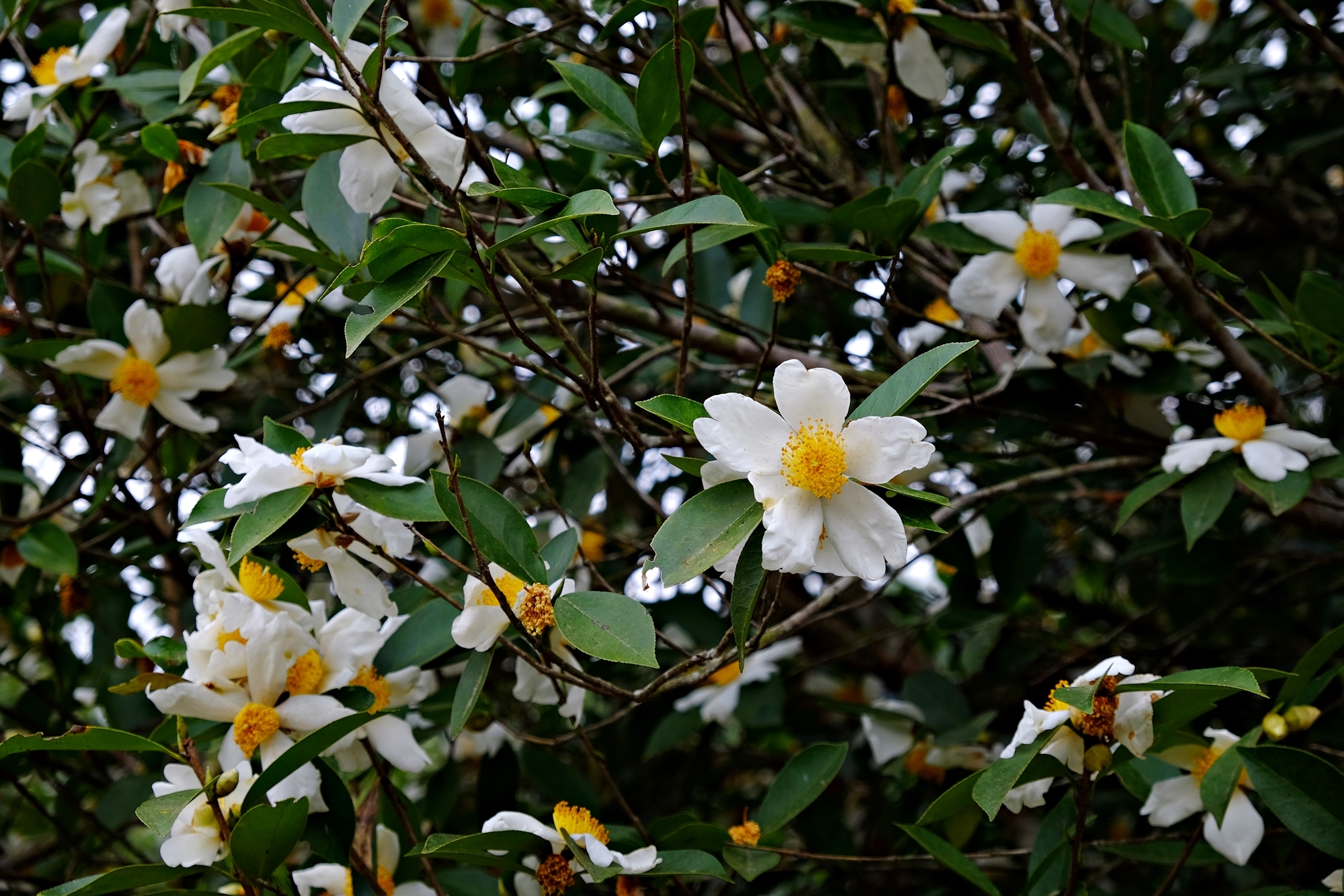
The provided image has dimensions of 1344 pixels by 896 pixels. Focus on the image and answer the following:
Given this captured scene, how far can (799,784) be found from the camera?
1.08m

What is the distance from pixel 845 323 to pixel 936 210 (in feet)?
0.82

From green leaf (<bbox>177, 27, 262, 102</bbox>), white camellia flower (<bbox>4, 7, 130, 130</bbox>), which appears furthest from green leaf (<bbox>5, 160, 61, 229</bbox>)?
green leaf (<bbox>177, 27, 262, 102</bbox>)

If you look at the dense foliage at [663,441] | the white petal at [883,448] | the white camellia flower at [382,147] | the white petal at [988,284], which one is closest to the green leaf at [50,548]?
the dense foliage at [663,441]

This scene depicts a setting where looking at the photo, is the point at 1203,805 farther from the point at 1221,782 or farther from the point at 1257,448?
the point at 1257,448

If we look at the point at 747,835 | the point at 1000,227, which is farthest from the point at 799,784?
the point at 1000,227

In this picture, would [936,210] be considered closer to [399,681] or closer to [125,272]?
[399,681]

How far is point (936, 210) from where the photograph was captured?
5.38 feet

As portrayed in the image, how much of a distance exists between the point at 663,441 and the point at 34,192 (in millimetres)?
793

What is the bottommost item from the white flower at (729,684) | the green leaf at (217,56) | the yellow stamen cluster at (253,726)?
the white flower at (729,684)

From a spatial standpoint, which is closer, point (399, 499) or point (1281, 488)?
point (399, 499)

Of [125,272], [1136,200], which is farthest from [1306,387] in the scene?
[125,272]

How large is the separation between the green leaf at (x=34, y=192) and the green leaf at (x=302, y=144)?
45 cm

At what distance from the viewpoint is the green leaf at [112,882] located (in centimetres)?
83

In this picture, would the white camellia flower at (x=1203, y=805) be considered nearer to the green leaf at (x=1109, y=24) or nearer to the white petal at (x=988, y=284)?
the white petal at (x=988, y=284)
